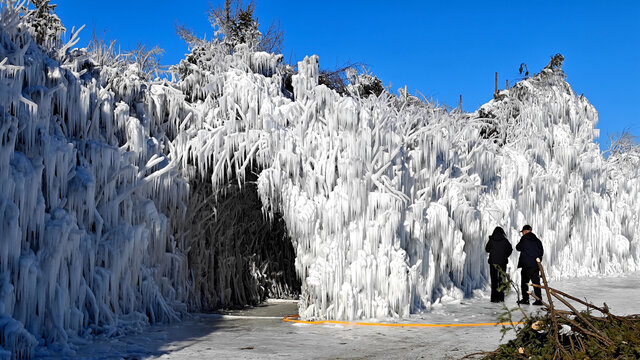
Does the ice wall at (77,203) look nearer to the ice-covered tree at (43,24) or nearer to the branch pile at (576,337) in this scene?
the ice-covered tree at (43,24)

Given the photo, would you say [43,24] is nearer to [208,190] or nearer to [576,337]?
[208,190]

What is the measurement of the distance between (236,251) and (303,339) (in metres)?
4.93

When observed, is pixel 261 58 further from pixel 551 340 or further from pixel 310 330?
pixel 551 340

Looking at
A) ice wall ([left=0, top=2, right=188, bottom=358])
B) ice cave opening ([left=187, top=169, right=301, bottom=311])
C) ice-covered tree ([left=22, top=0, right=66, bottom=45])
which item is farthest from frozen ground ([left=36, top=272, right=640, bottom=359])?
ice-covered tree ([left=22, top=0, right=66, bottom=45])

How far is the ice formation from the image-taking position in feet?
24.6

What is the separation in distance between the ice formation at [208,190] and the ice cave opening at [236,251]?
0.06m

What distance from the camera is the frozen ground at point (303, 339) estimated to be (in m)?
7.15

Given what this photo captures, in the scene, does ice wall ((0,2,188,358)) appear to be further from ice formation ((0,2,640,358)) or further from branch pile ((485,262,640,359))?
branch pile ((485,262,640,359))

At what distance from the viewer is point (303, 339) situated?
26.5 feet

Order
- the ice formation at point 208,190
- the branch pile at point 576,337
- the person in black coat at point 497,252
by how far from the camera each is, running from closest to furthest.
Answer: the branch pile at point 576,337, the ice formation at point 208,190, the person in black coat at point 497,252

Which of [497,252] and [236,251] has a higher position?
[236,251]

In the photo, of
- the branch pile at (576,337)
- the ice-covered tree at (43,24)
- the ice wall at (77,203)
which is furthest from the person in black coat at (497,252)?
the ice-covered tree at (43,24)

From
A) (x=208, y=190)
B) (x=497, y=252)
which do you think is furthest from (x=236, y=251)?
(x=497, y=252)

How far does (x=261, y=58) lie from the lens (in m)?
11.5
